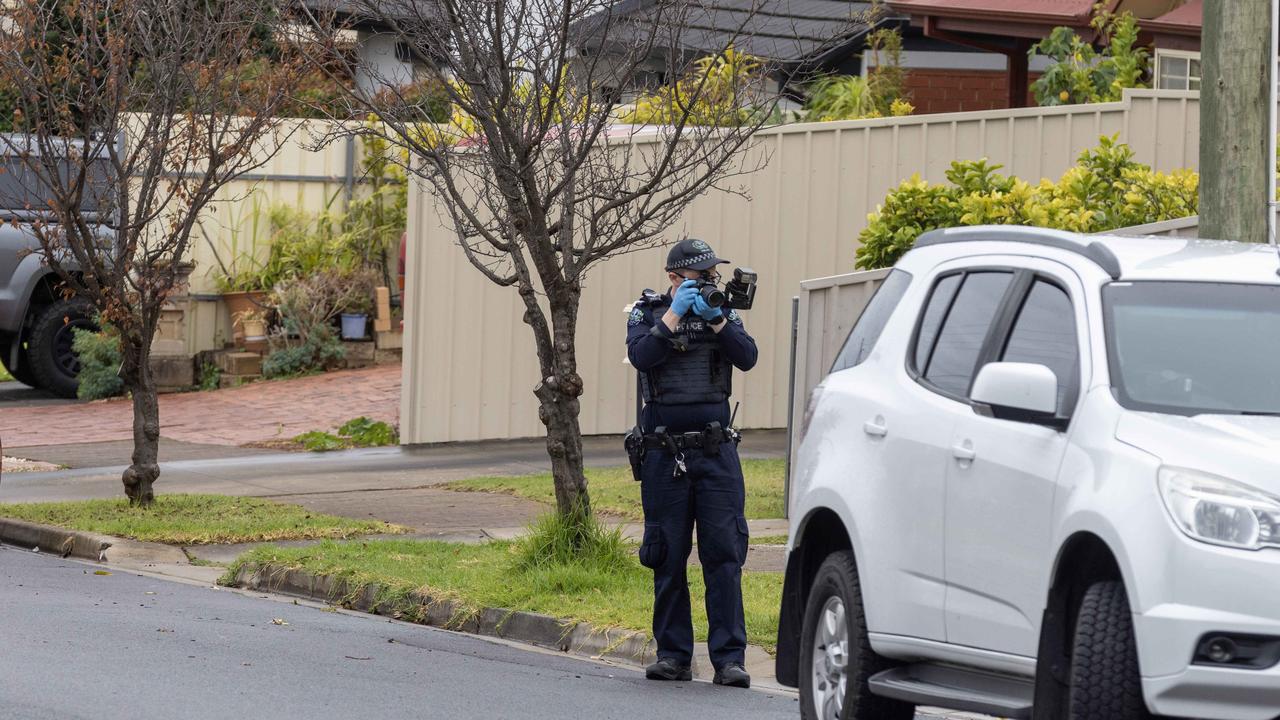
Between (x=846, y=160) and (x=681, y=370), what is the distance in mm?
8792

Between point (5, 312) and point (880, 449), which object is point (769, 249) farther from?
point (880, 449)

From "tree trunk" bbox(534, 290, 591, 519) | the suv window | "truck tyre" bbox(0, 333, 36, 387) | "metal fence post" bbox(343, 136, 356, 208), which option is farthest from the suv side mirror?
"metal fence post" bbox(343, 136, 356, 208)

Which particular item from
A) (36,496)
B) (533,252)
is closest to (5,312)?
(36,496)

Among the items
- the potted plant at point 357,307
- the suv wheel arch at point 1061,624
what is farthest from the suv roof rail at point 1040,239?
the potted plant at point 357,307

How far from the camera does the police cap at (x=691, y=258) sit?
8203 millimetres

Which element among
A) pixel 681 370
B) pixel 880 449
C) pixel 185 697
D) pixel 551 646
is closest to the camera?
pixel 880 449

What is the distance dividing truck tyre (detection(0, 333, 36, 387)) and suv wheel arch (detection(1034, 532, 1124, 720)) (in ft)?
59.2

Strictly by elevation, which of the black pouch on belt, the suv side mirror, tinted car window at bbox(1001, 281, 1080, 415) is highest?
tinted car window at bbox(1001, 281, 1080, 415)

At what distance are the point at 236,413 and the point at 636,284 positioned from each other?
496 centimetres

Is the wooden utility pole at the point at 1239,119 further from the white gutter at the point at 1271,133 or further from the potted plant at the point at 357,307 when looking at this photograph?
the potted plant at the point at 357,307

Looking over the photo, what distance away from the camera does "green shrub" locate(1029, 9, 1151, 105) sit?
17.9 m

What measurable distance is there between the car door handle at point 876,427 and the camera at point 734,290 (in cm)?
199

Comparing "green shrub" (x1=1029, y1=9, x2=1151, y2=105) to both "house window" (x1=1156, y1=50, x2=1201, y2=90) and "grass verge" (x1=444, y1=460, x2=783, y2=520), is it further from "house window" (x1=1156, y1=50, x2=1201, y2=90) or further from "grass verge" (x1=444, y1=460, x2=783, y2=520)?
"grass verge" (x1=444, y1=460, x2=783, y2=520)

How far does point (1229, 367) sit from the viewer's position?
5.28 metres
